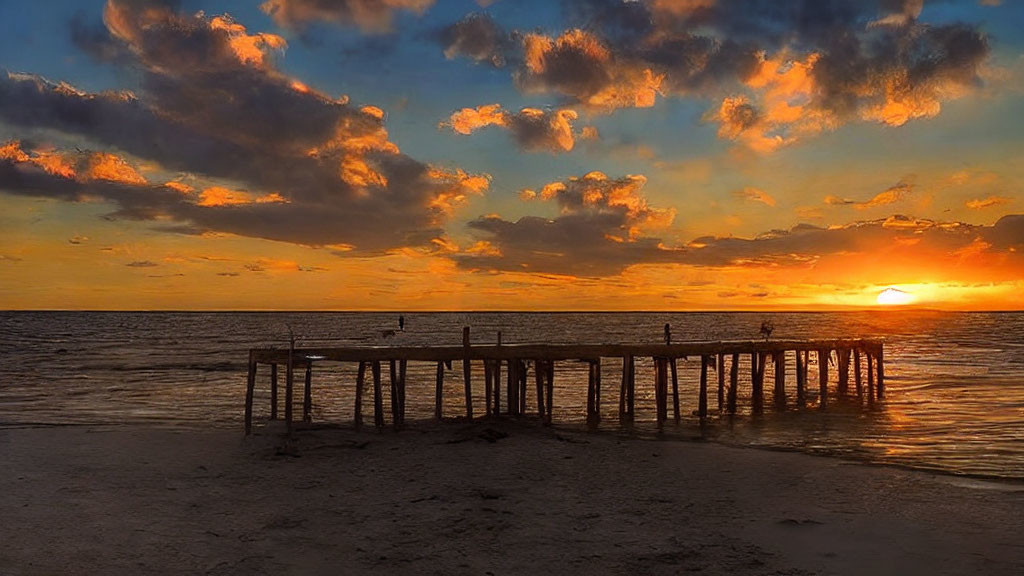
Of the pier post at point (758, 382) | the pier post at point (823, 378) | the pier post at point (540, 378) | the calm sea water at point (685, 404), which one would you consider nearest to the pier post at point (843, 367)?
the pier post at point (823, 378)

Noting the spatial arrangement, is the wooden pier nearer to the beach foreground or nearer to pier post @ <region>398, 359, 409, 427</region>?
pier post @ <region>398, 359, 409, 427</region>

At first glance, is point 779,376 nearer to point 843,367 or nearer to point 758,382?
point 843,367

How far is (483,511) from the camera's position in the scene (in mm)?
10789

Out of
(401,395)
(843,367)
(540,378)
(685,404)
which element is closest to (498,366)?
(540,378)

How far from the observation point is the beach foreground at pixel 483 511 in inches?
345

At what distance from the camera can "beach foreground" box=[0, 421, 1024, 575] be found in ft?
28.8

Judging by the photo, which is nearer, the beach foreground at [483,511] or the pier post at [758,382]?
the beach foreground at [483,511]

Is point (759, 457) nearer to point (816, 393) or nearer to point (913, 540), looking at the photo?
point (913, 540)

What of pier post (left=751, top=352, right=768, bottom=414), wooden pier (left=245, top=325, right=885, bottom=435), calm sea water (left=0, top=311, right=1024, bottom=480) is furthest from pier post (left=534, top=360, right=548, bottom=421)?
pier post (left=751, top=352, right=768, bottom=414)

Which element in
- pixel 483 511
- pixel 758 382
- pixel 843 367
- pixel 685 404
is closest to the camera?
pixel 483 511

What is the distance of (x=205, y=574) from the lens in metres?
8.27

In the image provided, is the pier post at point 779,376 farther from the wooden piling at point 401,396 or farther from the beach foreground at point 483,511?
the wooden piling at point 401,396

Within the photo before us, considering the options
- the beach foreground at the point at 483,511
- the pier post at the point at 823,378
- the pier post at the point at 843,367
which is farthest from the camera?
the pier post at the point at 843,367

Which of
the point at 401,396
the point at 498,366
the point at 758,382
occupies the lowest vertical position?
the point at 758,382
